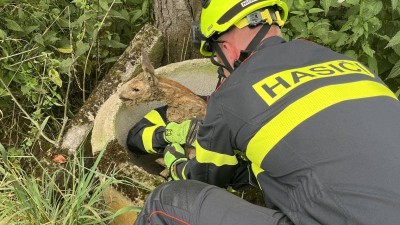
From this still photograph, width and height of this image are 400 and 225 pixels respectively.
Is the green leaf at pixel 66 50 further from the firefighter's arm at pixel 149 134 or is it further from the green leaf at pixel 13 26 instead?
the firefighter's arm at pixel 149 134

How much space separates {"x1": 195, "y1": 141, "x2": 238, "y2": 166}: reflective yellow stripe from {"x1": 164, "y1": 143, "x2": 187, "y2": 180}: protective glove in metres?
0.39

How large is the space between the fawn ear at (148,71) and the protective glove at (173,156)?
1.14 ft

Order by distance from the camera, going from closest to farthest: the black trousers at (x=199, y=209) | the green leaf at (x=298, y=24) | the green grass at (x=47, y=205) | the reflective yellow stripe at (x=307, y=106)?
the reflective yellow stripe at (x=307, y=106) < the black trousers at (x=199, y=209) < the green grass at (x=47, y=205) < the green leaf at (x=298, y=24)

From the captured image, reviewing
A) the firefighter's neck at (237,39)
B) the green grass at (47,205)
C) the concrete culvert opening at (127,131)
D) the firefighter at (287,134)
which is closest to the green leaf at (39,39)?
the concrete culvert opening at (127,131)

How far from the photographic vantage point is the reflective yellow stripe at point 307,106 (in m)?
1.61

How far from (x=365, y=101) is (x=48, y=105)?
2207 millimetres

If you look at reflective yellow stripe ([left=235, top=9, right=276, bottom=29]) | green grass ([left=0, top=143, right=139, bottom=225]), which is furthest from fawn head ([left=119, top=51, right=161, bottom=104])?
reflective yellow stripe ([left=235, top=9, right=276, bottom=29])

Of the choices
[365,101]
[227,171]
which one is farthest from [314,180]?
[227,171]

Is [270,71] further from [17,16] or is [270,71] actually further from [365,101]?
[17,16]

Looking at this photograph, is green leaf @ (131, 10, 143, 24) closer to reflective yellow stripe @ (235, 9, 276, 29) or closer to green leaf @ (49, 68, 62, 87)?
green leaf @ (49, 68, 62, 87)

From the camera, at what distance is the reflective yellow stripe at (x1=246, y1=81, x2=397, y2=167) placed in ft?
5.29

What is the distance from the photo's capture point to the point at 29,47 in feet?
10.2

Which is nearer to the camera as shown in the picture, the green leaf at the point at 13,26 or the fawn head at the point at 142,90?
the fawn head at the point at 142,90

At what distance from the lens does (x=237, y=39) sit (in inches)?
79.0
